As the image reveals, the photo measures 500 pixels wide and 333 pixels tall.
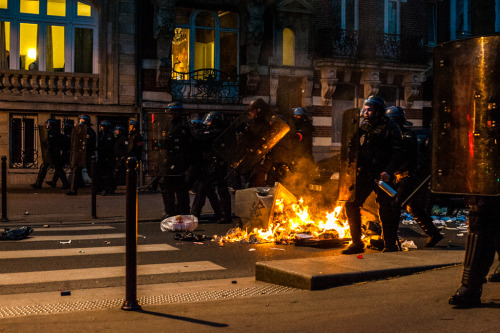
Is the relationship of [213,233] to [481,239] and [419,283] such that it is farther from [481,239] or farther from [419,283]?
[481,239]

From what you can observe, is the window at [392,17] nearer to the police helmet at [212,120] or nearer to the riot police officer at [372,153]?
the police helmet at [212,120]

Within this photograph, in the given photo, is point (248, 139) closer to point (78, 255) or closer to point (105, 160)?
point (78, 255)

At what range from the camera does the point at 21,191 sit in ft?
60.4

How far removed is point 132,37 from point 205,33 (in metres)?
2.85

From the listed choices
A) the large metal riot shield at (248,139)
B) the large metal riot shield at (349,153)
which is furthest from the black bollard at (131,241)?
the large metal riot shield at (248,139)

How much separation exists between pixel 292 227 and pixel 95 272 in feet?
11.1

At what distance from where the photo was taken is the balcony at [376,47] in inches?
957

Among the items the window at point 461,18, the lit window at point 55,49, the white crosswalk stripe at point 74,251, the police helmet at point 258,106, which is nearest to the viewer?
the white crosswalk stripe at point 74,251

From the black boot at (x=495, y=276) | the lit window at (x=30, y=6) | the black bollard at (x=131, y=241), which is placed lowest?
the black boot at (x=495, y=276)

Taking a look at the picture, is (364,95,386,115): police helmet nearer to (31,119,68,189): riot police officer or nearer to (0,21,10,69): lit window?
(31,119,68,189): riot police officer

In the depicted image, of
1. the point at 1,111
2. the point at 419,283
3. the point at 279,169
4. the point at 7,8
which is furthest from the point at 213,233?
the point at 7,8

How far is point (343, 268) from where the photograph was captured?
6289mm

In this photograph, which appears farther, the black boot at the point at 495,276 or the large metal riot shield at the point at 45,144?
the large metal riot shield at the point at 45,144

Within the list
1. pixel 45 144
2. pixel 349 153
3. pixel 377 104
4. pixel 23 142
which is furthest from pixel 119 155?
pixel 377 104
